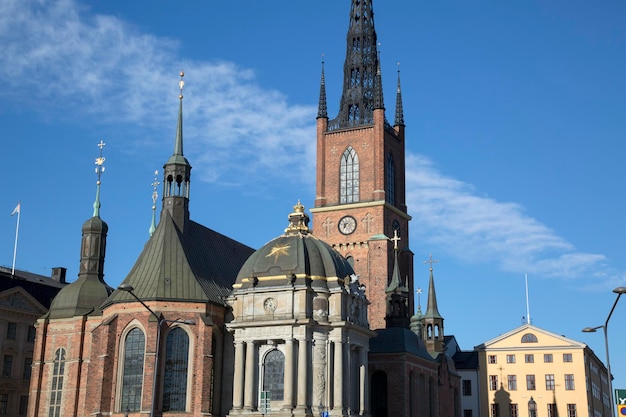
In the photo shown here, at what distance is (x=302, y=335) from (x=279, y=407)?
4.71m

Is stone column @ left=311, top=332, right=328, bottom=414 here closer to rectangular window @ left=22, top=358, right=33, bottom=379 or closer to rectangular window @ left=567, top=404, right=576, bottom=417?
rectangular window @ left=22, top=358, right=33, bottom=379

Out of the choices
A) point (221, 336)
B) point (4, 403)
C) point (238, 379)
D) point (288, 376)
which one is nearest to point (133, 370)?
point (221, 336)

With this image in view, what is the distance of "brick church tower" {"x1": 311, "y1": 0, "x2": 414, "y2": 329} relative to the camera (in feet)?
283

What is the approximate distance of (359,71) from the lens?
95.2 meters

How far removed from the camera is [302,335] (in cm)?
5600

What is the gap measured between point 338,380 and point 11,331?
35.7 m

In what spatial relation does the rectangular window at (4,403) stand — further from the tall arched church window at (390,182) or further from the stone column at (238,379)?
the tall arched church window at (390,182)

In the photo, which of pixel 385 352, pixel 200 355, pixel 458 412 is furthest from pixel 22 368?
pixel 458 412

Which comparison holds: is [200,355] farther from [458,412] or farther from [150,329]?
[458,412]

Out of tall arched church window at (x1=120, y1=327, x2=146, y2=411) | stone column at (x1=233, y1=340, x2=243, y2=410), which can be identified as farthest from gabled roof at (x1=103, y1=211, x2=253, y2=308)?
stone column at (x1=233, y1=340, x2=243, y2=410)

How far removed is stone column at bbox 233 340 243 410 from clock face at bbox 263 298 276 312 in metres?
2.76

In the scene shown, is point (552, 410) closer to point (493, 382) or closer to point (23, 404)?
point (493, 382)

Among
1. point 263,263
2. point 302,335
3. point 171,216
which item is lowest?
point 302,335

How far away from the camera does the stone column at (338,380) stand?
55531 mm
